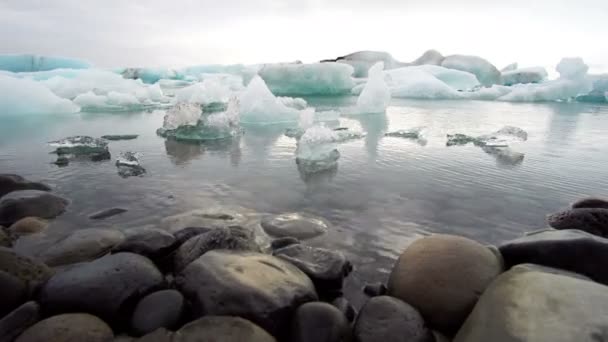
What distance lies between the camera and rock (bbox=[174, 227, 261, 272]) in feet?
10.6

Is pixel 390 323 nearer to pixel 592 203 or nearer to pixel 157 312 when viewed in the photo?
pixel 157 312

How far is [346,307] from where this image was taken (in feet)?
9.06

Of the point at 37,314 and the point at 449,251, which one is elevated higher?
the point at 449,251

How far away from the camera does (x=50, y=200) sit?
15.3ft

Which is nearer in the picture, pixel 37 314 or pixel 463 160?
pixel 37 314

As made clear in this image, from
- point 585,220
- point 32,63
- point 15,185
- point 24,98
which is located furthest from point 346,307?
point 32,63

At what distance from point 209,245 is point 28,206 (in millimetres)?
2692

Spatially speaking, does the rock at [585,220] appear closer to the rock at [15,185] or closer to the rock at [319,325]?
the rock at [319,325]

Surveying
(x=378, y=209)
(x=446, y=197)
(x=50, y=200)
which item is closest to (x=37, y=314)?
(x=50, y=200)

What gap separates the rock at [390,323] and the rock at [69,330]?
154 centimetres

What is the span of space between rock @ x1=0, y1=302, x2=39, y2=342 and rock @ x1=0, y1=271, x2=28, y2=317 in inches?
5.3

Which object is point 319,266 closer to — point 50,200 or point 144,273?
point 144,273

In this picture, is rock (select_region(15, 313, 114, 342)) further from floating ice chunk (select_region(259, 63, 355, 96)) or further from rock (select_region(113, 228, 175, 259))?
floating ice chunk (select_region(259, 63, 355, 96))

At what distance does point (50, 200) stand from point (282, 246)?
310 centimetres
